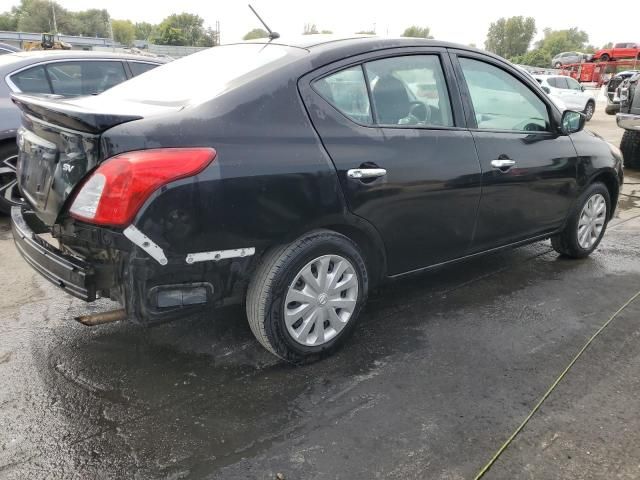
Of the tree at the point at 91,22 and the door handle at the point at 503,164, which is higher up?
the tree at the point at 91,22

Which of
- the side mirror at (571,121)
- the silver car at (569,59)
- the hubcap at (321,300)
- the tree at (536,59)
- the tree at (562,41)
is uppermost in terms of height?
the tree at (562,41)

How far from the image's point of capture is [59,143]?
2480 mm

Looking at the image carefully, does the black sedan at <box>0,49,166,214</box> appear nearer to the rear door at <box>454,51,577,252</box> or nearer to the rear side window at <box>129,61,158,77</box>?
the rear side window at <box>129,61,158,77</box>

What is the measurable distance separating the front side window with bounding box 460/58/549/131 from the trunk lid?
196 cm

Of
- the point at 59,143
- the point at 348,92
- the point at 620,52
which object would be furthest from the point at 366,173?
the point at 620,52

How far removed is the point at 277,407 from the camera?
260 cm

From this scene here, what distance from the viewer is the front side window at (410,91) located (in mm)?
3051

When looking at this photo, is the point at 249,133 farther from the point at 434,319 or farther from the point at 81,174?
the point at 434,319

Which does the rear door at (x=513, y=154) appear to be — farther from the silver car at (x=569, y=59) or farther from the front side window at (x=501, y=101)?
the silver car at (x=569, y=59)

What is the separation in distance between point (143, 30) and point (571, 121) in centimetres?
15234

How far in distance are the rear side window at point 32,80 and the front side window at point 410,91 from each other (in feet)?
12.7

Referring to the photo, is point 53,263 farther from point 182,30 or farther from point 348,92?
point 182,30

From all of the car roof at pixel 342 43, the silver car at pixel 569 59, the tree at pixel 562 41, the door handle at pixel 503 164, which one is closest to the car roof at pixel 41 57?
the car roof at pixel 342 43

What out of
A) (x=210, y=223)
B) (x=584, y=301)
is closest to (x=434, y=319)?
(x=584, y=301)
